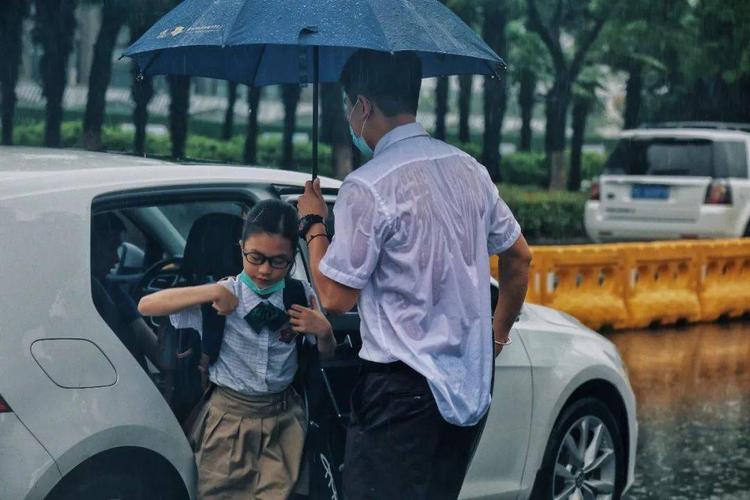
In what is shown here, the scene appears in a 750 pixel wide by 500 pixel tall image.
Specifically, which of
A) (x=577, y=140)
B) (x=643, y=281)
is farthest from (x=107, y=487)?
(x=577, y=140)

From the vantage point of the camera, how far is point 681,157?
17047 millimetres

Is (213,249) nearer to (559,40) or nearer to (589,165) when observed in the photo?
(559,40)

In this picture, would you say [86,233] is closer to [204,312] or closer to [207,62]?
[204,312]

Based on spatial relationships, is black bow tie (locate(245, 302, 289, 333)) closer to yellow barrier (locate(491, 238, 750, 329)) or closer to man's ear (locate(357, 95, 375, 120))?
man's ear (locate(357, 95, 375, 120))

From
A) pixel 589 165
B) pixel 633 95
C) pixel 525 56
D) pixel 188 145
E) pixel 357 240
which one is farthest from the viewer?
pixel 589 165

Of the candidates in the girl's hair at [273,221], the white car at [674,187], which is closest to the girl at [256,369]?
the girl's hair at [273,221]

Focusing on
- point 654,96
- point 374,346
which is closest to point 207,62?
point 374,346

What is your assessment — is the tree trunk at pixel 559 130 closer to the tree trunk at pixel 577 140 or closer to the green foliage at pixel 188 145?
the tree trunk at pixel 577 140

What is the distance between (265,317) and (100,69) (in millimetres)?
25004

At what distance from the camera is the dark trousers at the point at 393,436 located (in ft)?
12.3

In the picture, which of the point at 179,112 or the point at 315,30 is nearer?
the point at 315,30

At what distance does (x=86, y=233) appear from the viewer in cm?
396

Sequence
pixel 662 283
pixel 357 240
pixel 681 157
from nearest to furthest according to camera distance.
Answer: pixel 357 240 → pixel 662 283 → pixel 681 157

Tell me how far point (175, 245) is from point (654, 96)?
163 feet
